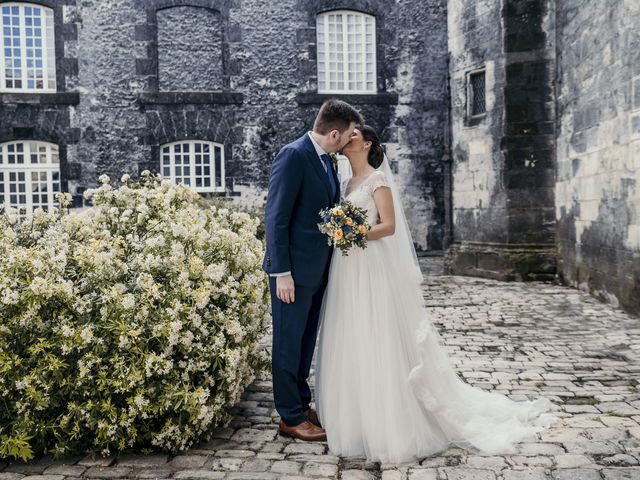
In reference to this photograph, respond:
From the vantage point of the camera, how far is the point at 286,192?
14.5ft

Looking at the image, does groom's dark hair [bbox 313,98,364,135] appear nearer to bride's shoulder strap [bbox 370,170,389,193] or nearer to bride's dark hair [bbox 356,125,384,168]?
bride's dark hair [bbox 356,125,384,168]

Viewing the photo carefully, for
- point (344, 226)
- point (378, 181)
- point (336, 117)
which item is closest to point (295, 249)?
point (344, 226)

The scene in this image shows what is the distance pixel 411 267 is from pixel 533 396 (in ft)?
5.33

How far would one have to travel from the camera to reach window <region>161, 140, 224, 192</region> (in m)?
16.0

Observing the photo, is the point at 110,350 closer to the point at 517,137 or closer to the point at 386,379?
the point at 386,379

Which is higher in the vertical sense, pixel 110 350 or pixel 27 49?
pixel 27 49

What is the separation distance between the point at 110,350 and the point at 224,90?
12328 mm

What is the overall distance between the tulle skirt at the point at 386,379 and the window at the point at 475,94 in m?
9.73

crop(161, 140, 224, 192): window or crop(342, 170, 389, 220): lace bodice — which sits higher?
crop(161, 140, 224, 192): window

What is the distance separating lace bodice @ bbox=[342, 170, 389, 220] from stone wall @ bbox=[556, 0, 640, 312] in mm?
5356

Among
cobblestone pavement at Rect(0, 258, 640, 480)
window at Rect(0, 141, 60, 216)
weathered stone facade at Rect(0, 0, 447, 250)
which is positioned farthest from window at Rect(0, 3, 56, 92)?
cobblestone pavement at Rect(0, 258, 640, 480)

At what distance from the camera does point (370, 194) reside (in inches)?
185

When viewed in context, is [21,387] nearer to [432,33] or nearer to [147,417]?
[147,417]

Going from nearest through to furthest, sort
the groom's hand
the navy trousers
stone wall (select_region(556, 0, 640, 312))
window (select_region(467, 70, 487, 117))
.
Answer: the groom's hand → the navy trousers → stone wall (select_region(556, 0, 640, 312)) → window (select_region(467, 70, 487, 117))
